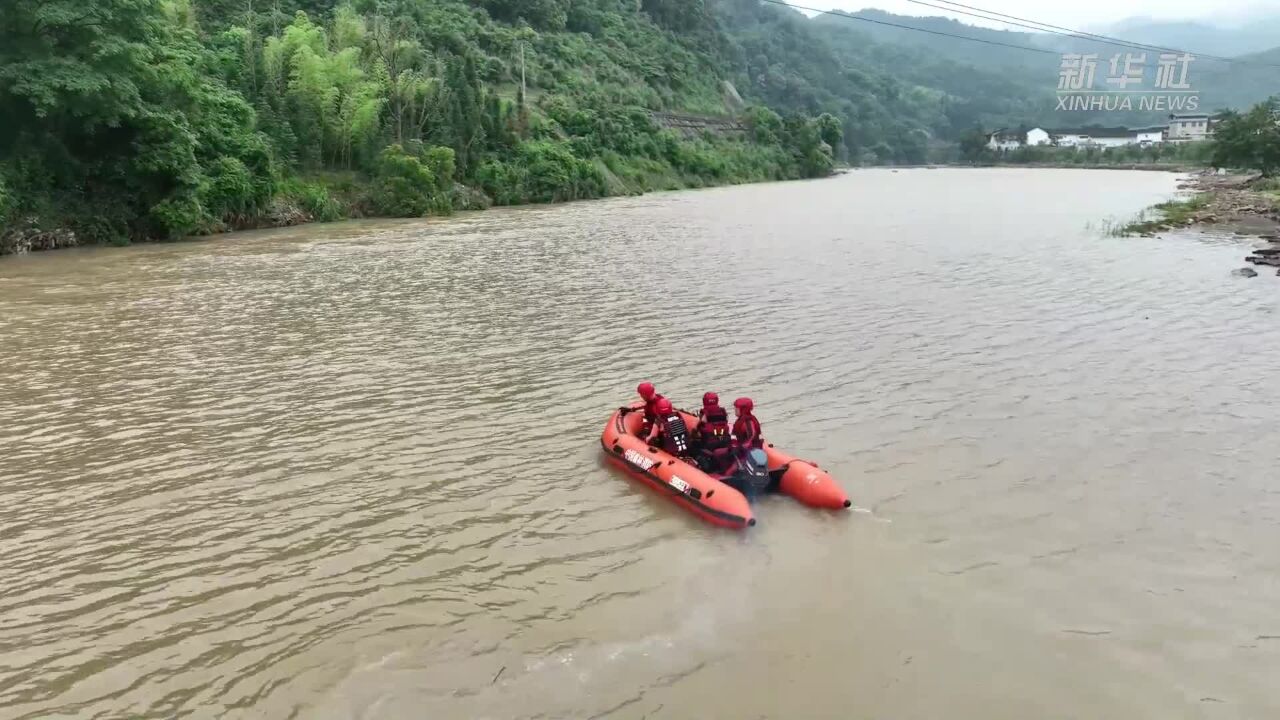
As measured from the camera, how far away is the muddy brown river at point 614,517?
19.8ft

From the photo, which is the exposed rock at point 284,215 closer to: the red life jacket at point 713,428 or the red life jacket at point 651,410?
the red life jacket at point 651,410

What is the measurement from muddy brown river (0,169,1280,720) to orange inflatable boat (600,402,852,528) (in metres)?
0.19

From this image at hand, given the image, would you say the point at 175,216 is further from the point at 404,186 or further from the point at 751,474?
the point at 751,474

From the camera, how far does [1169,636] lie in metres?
6.54

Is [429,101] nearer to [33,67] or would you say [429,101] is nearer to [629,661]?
[33,67]

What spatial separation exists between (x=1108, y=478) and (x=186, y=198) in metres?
29.6

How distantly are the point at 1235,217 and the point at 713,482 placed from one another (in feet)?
126

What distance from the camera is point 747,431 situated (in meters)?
9.41

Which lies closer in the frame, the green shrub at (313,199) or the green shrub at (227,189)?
the green shrub at (227,189)

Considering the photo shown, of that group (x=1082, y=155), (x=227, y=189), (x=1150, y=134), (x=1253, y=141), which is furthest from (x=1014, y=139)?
(x=227, y=189)

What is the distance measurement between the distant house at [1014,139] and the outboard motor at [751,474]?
128 metres

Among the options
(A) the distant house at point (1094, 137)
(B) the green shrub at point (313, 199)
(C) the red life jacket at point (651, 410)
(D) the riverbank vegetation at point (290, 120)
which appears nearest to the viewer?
(C) the red life jacket at point (651, 410)

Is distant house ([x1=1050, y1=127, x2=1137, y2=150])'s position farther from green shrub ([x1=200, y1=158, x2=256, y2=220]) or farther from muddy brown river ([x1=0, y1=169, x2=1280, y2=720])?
muddy brown river ([x1=0, y1=169, x2=1280, y2=720])

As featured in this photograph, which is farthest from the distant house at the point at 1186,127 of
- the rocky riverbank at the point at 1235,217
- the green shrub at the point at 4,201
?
the green shrub at the point at 4,201
